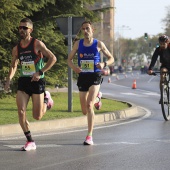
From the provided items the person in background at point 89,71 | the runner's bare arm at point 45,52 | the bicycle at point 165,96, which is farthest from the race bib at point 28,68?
the bicycle at point 165,96

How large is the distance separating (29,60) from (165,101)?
5.37 meters

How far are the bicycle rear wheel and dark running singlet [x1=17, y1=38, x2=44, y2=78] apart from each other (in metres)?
4.96

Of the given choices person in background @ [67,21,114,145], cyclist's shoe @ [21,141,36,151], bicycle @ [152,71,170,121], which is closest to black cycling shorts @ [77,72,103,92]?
person in background @ [67,21,114,145]

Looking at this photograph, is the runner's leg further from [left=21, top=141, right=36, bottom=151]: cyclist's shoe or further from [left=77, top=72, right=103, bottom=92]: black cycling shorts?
[left=77, top=72, right=103, bottom=92]: black cycling shorts

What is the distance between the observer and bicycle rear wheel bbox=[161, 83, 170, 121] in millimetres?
12812

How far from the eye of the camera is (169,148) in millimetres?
8508

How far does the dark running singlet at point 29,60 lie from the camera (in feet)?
27.5

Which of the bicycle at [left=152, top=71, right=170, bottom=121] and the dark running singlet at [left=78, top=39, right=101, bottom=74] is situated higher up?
the dark running singlet at [left=78, top=39, right=101, bottom=74]

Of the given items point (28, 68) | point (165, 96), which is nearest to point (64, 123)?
point (165, 96)

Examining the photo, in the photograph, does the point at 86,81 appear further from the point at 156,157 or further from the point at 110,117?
the point at 110,117

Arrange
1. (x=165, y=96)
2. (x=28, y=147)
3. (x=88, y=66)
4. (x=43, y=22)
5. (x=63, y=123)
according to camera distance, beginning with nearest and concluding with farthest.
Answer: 1. (x=28, y=147)
2. (x=88, y=66)
3. (x=63, y=123)
4. (x=165, y=96)
5. (x=43, y=22)

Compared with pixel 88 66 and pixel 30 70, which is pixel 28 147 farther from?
pixel 88 66

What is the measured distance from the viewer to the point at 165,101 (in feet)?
42.7

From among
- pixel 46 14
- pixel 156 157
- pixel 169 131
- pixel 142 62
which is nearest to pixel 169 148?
pixel 156 157
